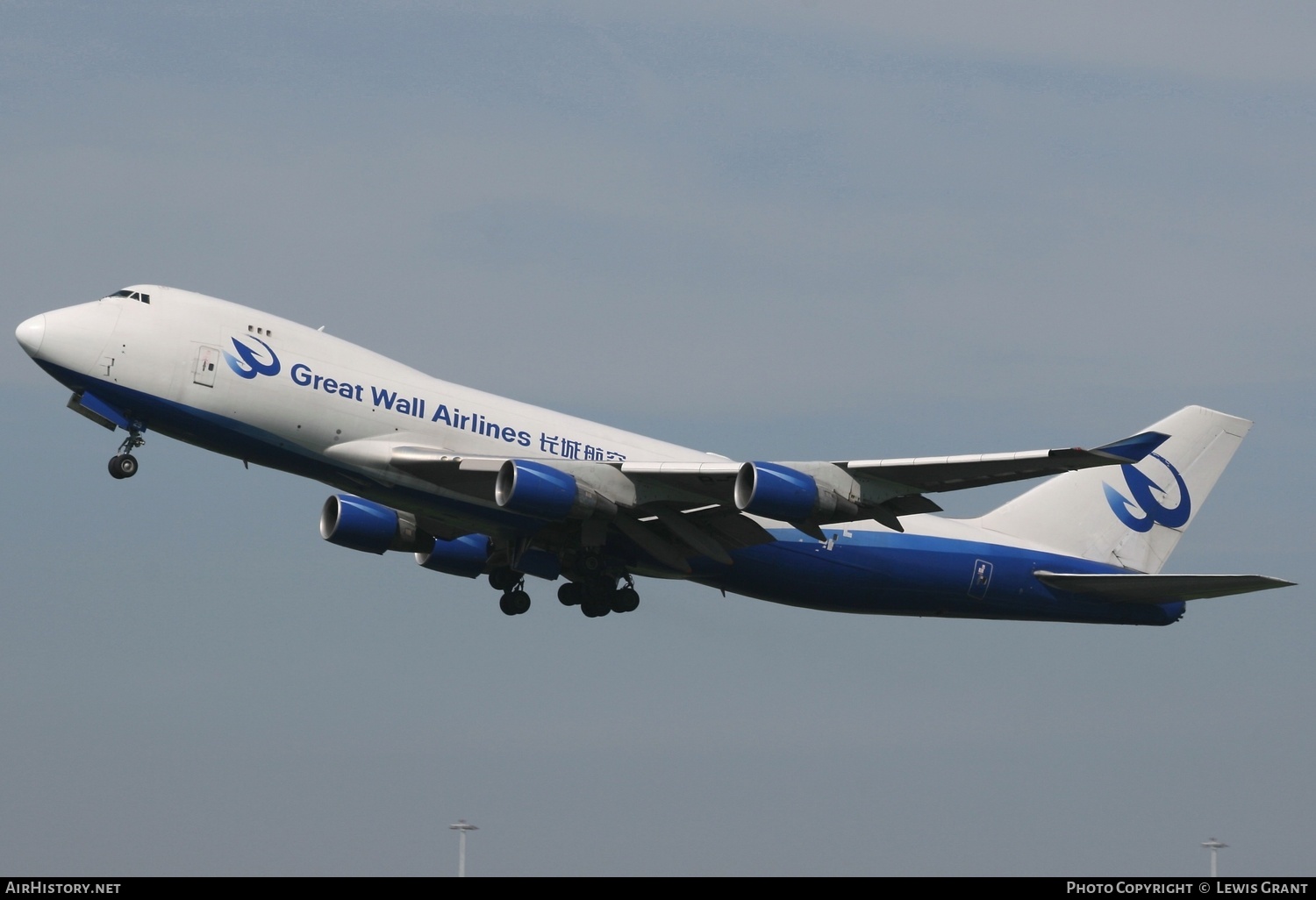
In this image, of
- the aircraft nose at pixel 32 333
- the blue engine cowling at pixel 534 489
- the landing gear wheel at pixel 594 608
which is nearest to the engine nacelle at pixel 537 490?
the blue engine cowling at pixel 534 489

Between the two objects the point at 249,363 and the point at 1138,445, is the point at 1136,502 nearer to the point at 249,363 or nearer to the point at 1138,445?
the point at 1138,445

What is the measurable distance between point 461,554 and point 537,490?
353 inches

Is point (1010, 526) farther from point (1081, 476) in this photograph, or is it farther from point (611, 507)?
point (611, 507)

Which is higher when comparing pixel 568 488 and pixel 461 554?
pixel 461 554

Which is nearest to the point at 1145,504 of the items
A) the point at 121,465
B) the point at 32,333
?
the point at 121,465

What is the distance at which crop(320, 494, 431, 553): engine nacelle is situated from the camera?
1665 inches

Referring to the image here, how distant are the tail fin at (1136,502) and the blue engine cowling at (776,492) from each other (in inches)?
444

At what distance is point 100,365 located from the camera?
35.4 metres

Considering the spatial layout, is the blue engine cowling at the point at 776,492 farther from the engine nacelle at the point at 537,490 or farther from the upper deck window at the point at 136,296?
the upper deck window at the point at 136,296

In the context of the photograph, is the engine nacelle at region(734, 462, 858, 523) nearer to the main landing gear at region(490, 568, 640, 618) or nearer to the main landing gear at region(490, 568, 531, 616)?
the main landing gear at region(490, 568, 640, 618)

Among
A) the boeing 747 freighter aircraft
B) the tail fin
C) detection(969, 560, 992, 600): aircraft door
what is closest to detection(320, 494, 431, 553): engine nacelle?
the boeing 747 freighter aircraft

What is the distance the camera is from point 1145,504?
46.8 meters
